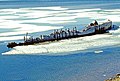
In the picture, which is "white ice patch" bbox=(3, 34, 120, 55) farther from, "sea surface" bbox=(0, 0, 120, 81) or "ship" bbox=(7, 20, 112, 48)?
"ship" bbox=(7, 20, 112, 48)

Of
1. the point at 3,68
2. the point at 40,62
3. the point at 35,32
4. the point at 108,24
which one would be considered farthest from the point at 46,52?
the point at 108,24

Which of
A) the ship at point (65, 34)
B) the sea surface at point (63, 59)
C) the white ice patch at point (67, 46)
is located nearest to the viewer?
the sea surface at point (63, 59)

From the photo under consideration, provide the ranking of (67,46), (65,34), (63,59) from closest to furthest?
1. (63,59)
2. (67,46)
3. (65,34)

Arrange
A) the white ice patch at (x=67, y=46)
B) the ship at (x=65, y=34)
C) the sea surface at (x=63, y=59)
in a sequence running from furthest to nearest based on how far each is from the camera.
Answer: the ship at (x=65, y=34) → the white ice patch at (x=67, y=46) → the sea surface at (x=63, y=59)

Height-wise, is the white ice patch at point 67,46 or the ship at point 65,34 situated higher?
the ship at point 65,34

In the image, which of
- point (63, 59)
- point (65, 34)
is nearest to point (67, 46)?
point (63, 59)

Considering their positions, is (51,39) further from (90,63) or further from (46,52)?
(90,63)

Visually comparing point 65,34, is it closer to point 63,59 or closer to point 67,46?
point 67,46

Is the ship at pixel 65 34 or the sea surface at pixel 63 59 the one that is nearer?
the sea surface at pixel 63 59

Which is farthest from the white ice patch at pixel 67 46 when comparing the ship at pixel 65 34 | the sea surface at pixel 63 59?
the ship at pixel 65 34

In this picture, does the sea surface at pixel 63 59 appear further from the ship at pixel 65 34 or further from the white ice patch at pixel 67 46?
the ship at pixel 65 34
